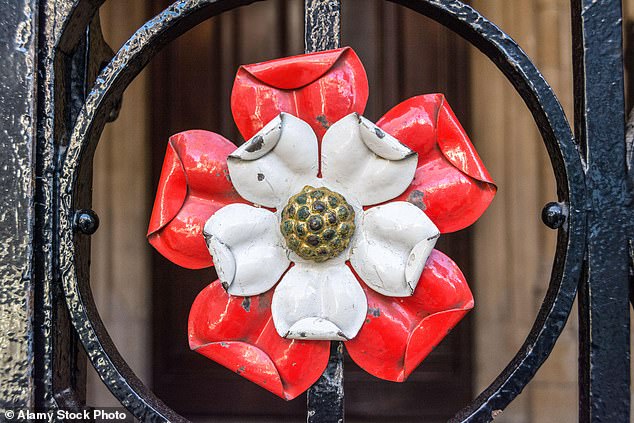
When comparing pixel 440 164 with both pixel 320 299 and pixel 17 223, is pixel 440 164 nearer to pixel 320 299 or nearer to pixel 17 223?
pixel 320 299

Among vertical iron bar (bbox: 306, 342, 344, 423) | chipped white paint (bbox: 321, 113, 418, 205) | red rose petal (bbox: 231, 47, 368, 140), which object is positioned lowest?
vertical iron bar (bbox: 306, 342, 344, 423)

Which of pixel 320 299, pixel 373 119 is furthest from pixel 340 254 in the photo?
pixel 373 119

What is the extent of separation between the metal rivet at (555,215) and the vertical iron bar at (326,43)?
0.21 meters

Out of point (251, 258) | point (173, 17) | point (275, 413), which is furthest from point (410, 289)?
point (275, 413)

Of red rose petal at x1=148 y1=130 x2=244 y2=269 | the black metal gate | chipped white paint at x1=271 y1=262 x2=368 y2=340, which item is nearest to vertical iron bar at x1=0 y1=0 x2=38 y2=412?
the black metal gate

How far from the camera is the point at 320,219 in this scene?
0.49 metres

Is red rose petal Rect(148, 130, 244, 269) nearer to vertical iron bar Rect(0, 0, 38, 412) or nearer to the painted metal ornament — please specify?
the painted metal ornament

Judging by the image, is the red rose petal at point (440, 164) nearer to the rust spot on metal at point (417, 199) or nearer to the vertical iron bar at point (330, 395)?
the rust spot on metal at point (417, 199)

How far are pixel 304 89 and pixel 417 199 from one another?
0.47 ft

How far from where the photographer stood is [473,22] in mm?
500

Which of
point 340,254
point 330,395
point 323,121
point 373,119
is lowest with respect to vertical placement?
point 330,395

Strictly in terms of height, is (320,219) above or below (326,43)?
below

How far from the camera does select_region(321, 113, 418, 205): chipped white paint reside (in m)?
0.50

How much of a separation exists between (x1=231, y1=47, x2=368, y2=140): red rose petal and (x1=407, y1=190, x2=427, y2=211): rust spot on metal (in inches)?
3.6
